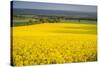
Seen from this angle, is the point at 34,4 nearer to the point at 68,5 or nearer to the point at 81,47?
the point at 68,5

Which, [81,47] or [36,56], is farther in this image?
[81,47]

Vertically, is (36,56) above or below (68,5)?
below

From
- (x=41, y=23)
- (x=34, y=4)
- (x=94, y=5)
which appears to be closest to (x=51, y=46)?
(x=41, y=23)

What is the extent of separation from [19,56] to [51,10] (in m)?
0.61

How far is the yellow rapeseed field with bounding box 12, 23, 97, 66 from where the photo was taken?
7.25 feet

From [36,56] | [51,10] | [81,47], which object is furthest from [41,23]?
[81,47]

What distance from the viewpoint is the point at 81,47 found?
2430mm

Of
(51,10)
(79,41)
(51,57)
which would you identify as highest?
(51,10)

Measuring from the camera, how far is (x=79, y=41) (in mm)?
2414

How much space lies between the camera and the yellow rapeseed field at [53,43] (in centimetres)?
221

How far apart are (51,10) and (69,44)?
43 centimetres

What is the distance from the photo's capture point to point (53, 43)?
232 centimetres
